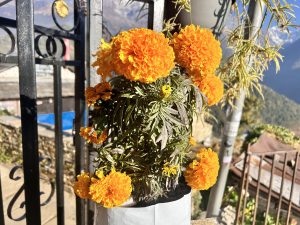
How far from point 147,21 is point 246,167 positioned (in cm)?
165

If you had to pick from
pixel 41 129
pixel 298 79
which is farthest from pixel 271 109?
pixel 41 129

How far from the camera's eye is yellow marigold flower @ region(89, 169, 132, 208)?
874 mm

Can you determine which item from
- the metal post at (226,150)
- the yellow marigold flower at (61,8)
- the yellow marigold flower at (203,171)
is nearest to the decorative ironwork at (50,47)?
the yellow marigold flower at (61,8)

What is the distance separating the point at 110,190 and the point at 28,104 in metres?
0.53

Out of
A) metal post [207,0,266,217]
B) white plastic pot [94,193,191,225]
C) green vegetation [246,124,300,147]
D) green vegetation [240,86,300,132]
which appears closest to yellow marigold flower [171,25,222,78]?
white plastic pot [94,193,191,225]

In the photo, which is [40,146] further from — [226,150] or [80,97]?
[80,97]

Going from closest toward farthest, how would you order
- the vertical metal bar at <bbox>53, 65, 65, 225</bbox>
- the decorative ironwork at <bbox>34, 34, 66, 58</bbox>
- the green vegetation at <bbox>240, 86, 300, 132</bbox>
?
1. the decorative ironwork at <bbox>34, 34, 66, 58</bbox>
2. the vertical metal bar at <bbox>53, 65, 65, 225</bbox>
3. the green vegetation at <bbox>240, 86, 300, 132</bbox>

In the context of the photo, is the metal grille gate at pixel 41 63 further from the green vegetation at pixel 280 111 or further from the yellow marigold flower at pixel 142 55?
the green vegetation at pixel 280 111

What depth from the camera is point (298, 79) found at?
4247 cm

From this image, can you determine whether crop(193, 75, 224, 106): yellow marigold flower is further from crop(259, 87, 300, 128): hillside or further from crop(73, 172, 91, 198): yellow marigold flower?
crop(259, 87, 300, 128): hillside

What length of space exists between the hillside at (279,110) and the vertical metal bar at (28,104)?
90.9 feet

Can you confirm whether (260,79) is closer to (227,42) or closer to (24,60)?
(227,42)

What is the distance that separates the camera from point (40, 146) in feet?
16.1

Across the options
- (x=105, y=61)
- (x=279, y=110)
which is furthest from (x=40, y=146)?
(x=279, y=110)
